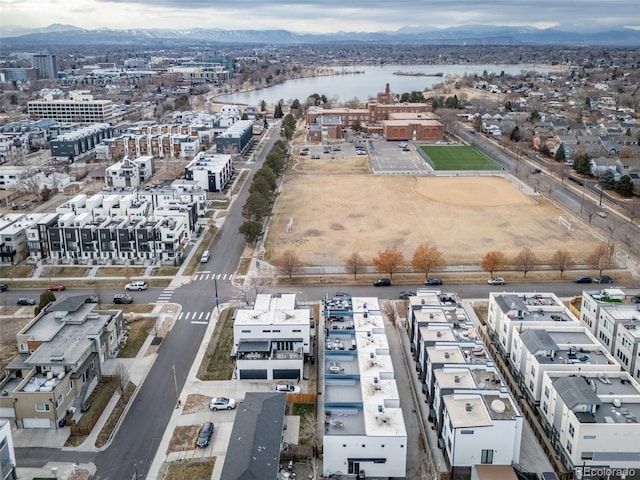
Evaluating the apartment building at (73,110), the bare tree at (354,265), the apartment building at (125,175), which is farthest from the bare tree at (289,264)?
the apartment building at (73,110)

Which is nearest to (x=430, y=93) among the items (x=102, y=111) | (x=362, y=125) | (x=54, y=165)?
(x=362, y=125)

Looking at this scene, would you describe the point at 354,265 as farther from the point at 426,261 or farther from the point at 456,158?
the point at 456,158

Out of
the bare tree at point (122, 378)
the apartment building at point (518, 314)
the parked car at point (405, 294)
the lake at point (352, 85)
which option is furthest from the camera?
the lake at point (352, 85)

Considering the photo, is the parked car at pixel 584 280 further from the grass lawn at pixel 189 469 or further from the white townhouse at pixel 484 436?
the grass lawn at pixel 189 469

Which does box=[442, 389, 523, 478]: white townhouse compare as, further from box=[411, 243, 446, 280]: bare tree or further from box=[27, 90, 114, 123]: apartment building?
box=[27, 90, 114, 123]: apartment building

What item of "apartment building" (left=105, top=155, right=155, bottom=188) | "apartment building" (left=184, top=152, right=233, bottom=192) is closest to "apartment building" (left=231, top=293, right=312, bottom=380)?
"apartment building" (left=184, top=152, right=233, bottom=192)

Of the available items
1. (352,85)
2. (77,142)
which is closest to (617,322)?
(77,142)
